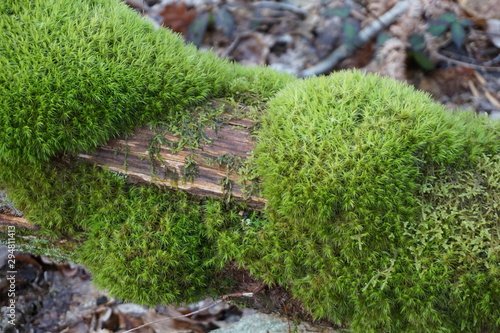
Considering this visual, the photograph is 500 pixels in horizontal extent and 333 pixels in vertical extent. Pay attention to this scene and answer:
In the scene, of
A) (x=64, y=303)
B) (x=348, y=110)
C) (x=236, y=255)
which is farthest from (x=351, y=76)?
(x=64, y=303)

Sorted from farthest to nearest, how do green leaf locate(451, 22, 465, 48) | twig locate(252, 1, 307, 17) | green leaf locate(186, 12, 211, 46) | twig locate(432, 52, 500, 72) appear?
1. twig locate(252, 1, 307, 17)
2. green leaf locate(186, 12, 211, 46)
3. twig locate(432, 52, 500, 72)
4. green leaf locate(451, 22, 465, 48)

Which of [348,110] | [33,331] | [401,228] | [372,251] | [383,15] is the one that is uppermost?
[383,15]

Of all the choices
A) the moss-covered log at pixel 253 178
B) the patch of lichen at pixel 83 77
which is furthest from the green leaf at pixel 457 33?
the patch of lichen at pixel 83 77

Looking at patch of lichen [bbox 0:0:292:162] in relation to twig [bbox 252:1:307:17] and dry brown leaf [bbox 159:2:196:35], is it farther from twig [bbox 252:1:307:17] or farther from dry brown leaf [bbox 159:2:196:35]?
twig [bbox 252:1:307:17]

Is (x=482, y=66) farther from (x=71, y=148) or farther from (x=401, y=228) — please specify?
(x=71, y=148)

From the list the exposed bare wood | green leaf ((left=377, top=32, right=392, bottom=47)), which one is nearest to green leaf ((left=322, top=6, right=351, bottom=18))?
green leaf ((left=377, top=32, right=392, bottom=47))

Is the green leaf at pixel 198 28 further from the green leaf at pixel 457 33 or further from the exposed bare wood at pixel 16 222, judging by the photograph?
the exposed bare wood at pixel 16 222
